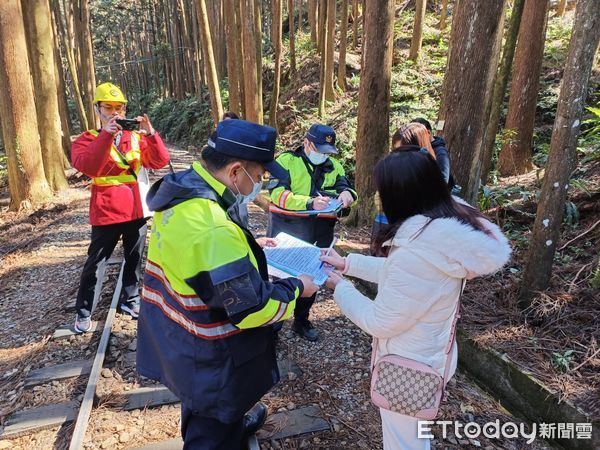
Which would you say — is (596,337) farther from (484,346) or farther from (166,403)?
(166,403)

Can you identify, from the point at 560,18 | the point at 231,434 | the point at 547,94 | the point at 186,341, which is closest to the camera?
the point at 186,341

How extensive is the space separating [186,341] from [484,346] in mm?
3197

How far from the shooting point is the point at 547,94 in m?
11.1

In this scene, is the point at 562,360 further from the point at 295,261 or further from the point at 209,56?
the point at 209,56

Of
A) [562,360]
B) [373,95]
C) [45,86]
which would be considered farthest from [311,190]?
[45,86]

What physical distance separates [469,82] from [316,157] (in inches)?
105

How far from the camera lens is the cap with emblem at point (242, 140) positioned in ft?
6.08

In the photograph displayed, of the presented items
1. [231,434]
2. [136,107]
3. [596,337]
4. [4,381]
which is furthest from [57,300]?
[136,107]

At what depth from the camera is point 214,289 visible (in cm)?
172

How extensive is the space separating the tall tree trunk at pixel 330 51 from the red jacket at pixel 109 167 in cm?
1195

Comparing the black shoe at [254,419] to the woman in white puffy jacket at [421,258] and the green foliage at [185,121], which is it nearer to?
the woman in white puffy jacket at [421,258]

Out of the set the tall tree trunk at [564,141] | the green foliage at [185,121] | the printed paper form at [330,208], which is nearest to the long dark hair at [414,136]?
the printed paper form at [330,208]

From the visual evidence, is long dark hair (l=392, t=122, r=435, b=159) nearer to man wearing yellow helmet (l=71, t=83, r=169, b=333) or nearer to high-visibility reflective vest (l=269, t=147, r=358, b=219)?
high-visibility reflective vest (l=269, t=147, r=358, b=219)

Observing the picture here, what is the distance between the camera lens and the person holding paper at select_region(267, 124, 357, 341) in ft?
12.1
